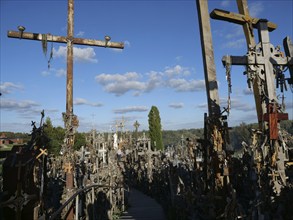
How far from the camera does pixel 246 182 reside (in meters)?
8.27

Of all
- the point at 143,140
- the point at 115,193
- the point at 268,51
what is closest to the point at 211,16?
the point at 268,51

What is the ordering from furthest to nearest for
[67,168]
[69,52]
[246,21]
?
[69,52] < [67,168] < [246,21]

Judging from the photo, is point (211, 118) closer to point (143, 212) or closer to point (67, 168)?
point (67, 168)

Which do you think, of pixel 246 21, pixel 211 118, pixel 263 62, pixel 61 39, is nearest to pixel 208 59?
pixel 263 62

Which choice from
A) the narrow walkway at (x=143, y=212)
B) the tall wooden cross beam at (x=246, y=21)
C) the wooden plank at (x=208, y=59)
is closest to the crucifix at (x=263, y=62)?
the tall wooden cross beam at (x=246, y=21)

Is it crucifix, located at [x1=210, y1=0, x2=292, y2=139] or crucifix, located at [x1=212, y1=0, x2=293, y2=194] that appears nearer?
crucifix, located at [x1=212, y1=0, x2=293, y2=194]

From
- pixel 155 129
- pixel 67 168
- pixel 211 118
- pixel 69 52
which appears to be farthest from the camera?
pixel 155 129

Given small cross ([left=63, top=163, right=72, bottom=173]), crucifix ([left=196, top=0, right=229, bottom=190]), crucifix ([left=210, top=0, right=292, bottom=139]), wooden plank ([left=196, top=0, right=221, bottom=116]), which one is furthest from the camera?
small cross ([left=63, top=163, right=72, bottom=173])

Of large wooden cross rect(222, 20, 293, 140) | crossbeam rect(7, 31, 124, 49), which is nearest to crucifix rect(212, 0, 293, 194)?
large wooden cross rect(222, 20, 293, 140)

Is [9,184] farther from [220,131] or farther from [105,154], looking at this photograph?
[105,154]

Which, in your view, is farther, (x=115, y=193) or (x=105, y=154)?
(x=105, y=154)

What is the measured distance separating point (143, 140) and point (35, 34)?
1762cm

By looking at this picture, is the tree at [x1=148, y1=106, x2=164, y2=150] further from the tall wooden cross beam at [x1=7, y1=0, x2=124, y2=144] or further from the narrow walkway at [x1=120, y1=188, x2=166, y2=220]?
the tall wooden cross beam at [x1=7, y1=0, x2=124, y2=144]

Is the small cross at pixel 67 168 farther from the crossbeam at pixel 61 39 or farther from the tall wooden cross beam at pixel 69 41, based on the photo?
the crossbeam at pixel 61 39
